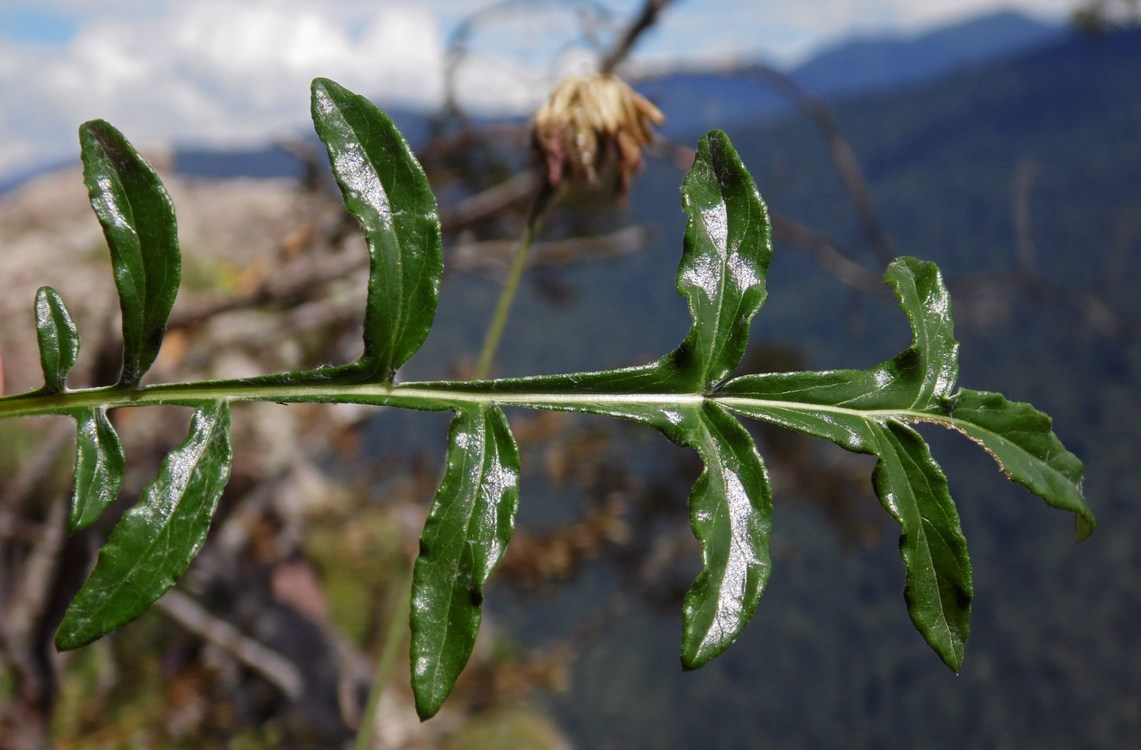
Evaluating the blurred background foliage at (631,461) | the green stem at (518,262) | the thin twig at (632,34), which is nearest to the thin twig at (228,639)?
the blurred background foliage at (631,461)

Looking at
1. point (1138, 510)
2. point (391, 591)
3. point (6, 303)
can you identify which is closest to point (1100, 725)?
point (1138, 510)

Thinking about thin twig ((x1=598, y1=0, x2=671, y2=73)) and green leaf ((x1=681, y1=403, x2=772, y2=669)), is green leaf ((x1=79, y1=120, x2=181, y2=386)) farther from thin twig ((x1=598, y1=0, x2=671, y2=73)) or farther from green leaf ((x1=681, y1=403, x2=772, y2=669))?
thin twig ((x1=598, y1=0, x2=671, y2=73))

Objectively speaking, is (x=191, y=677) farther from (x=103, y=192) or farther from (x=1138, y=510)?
(x=1138, y=510)

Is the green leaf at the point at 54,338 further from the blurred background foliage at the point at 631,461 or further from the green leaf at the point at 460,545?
the blurred background foliage at the point at 631,461

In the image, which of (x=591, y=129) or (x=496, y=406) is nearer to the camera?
(x=496, y=406)

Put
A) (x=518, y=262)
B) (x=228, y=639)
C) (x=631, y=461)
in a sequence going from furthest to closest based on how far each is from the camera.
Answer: (x=631, y=461), (x=228, y=639), (x=518, y=262)

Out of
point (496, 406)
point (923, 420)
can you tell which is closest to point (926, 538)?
point (923, 420)

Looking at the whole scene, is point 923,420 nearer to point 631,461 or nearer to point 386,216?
point 386,216
